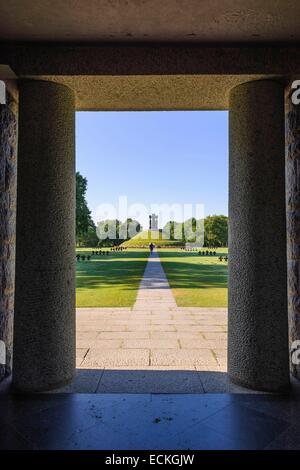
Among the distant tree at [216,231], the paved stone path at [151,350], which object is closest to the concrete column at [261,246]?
the paved stone path at [151,350]

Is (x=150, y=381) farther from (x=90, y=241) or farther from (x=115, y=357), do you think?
(x=90, y=241)

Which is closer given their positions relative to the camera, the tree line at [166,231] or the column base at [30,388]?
the column base at [30,388]

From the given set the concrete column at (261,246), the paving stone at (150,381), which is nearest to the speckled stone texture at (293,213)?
the concrete column at (261,246)

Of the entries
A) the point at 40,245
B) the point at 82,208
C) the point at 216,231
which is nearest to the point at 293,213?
the point at 40,245

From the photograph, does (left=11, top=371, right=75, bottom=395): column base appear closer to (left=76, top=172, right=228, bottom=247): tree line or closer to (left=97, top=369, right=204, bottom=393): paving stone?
(left=97, top=369, right=204, bottom=393): paving stone

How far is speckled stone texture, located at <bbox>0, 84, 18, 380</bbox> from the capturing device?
3.91 metres

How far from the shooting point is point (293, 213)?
409 cm

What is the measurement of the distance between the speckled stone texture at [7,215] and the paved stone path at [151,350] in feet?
3.43

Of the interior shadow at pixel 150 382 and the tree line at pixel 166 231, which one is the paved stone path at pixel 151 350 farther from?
the tree line at pixel 166 231

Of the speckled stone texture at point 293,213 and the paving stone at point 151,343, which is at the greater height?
the speckled stone texture at point 293,213

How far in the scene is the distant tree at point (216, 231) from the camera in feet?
230

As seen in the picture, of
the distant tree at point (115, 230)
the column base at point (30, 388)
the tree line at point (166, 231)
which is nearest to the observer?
the column base at point (30, 388)

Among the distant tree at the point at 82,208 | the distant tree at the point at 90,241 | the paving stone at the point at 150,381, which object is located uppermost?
the distant tree at the point at 82,208

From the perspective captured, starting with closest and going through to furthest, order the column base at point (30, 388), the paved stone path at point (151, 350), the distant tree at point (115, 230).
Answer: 1. the column base at point (30, 388)
2. the paved stone path at point (151, 350)
3. the distant tree at point (115, 230)
